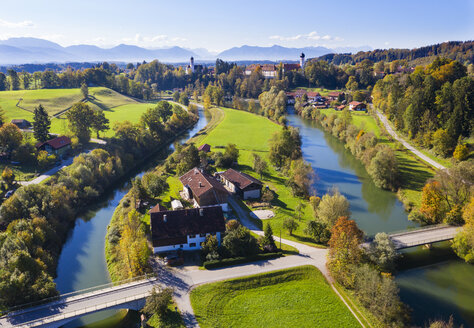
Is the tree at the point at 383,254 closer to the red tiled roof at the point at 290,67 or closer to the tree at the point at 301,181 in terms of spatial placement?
the tree at the point at 301,181

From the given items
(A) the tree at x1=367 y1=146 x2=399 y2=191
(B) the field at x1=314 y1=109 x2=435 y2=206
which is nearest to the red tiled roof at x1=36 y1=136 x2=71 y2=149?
(A) the tree at x1=367 y1=146 x2=399 y2=191

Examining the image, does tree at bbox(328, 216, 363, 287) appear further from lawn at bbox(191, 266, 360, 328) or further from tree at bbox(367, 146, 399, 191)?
tree at bbox(367, 146, 399, 191)

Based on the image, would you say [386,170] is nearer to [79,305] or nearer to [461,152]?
[461,152]

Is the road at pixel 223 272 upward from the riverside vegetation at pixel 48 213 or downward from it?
downward

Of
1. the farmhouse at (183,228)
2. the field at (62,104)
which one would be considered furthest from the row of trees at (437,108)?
the field at (62,104)

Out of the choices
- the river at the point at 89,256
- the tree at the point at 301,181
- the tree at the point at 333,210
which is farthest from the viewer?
the tree at the point at 301,181

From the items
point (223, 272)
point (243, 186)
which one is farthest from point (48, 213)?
point (243, 186)
